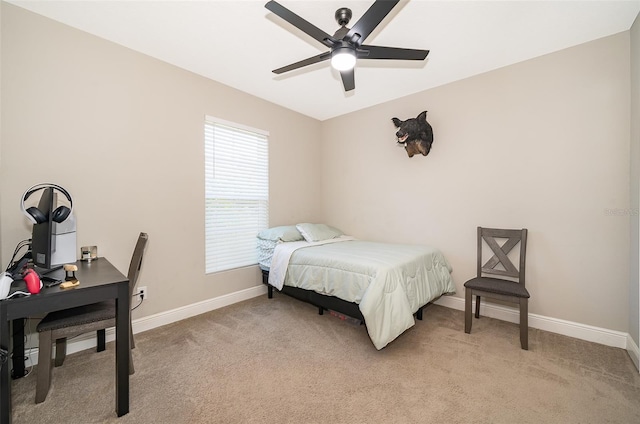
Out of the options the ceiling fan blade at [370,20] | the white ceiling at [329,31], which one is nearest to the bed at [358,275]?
the ceiling fan blade at [370,20]

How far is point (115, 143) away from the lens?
2393mm

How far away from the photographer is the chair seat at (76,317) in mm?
1596

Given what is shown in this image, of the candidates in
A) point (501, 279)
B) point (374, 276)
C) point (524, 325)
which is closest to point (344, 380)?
point (374, 276)

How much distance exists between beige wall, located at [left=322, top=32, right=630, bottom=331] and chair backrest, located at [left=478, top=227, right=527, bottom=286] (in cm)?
13

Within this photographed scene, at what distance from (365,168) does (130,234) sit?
2966 millimetres

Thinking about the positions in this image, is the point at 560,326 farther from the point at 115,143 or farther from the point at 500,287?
the point at 115,143

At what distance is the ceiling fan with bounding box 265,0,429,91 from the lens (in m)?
1.55

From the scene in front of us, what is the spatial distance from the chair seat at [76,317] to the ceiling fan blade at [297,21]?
2.16 meters

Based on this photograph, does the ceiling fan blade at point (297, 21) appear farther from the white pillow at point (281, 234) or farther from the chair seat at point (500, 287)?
the chair seat at point (500, 287)

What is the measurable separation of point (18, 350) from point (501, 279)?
4.02 metres

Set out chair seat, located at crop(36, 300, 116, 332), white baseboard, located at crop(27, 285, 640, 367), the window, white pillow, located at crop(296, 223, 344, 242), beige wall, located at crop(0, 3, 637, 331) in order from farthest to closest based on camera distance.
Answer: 1. white pillow, located at crop(296, 223, 344, 242)
2. the window
3. white baseboard, located at crop(27, 285, 640, 367)
4. beige wall, located at crop(0, 3, 637, 331)
5. chair seat, located at crop(36, 300, 116, 332)

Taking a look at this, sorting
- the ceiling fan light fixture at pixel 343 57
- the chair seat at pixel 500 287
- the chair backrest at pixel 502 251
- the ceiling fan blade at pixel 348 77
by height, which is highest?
the ceiling fan blade at pixel 348 77

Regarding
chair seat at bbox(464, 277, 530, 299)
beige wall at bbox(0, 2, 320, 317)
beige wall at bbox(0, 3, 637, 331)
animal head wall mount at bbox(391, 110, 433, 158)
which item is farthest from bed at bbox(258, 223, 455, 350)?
animal head wall mount at bbox(391, 110, 433, 158)

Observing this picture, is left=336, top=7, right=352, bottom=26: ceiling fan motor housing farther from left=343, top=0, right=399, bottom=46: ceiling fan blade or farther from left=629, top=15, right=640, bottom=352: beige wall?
left=629, top=15, right=640, bottom=352: beige wall
